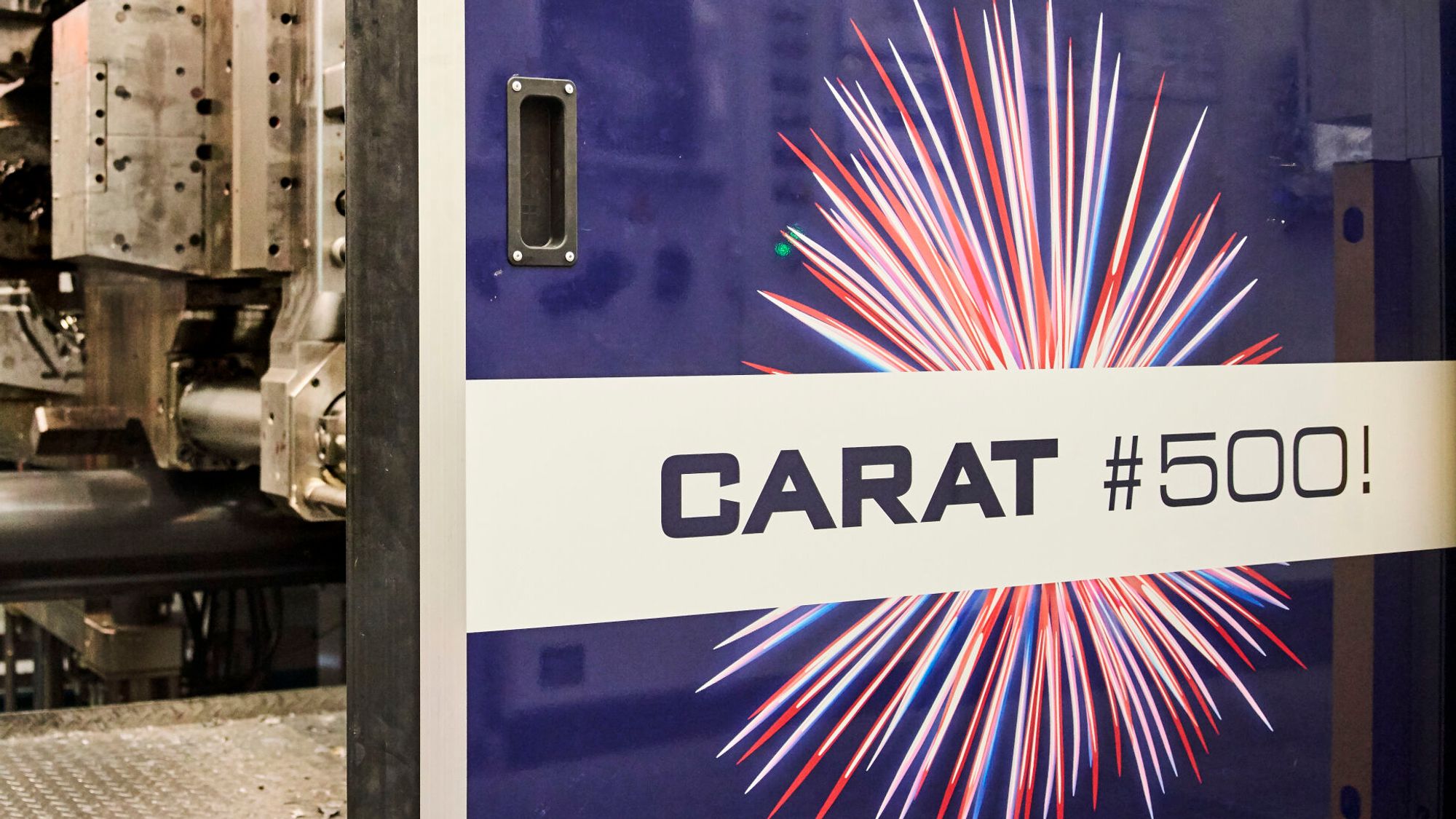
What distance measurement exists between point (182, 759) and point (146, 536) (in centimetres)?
80

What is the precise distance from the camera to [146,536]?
2.82 meters

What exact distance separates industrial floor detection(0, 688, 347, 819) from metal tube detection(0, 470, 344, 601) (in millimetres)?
450

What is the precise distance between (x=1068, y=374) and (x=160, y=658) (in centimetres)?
296

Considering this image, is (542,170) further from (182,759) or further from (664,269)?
(182,759)

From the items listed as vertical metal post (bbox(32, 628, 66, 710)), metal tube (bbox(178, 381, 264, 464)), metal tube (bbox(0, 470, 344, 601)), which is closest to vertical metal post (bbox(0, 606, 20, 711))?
vertical metal post (bbox(32, 628, 66, 710))

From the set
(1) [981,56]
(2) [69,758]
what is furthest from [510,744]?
(2) [69,758]

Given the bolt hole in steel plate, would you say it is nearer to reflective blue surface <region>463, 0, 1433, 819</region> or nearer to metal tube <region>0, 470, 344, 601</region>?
reflective blue surface <region>463, 0, 1433, 819</region>

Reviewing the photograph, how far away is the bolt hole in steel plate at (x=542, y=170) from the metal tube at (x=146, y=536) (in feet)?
6.19

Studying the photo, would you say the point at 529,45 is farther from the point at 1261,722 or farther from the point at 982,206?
the point at 1261,722

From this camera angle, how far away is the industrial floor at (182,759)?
76.0 inches

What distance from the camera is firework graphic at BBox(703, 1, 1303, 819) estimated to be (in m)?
1.32

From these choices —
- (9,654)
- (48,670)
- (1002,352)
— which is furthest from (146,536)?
(1002,352)

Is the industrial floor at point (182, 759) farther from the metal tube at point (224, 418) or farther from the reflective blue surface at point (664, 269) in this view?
the reflective blue surface at point (664, 269)

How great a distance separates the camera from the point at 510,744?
120 centimetres
